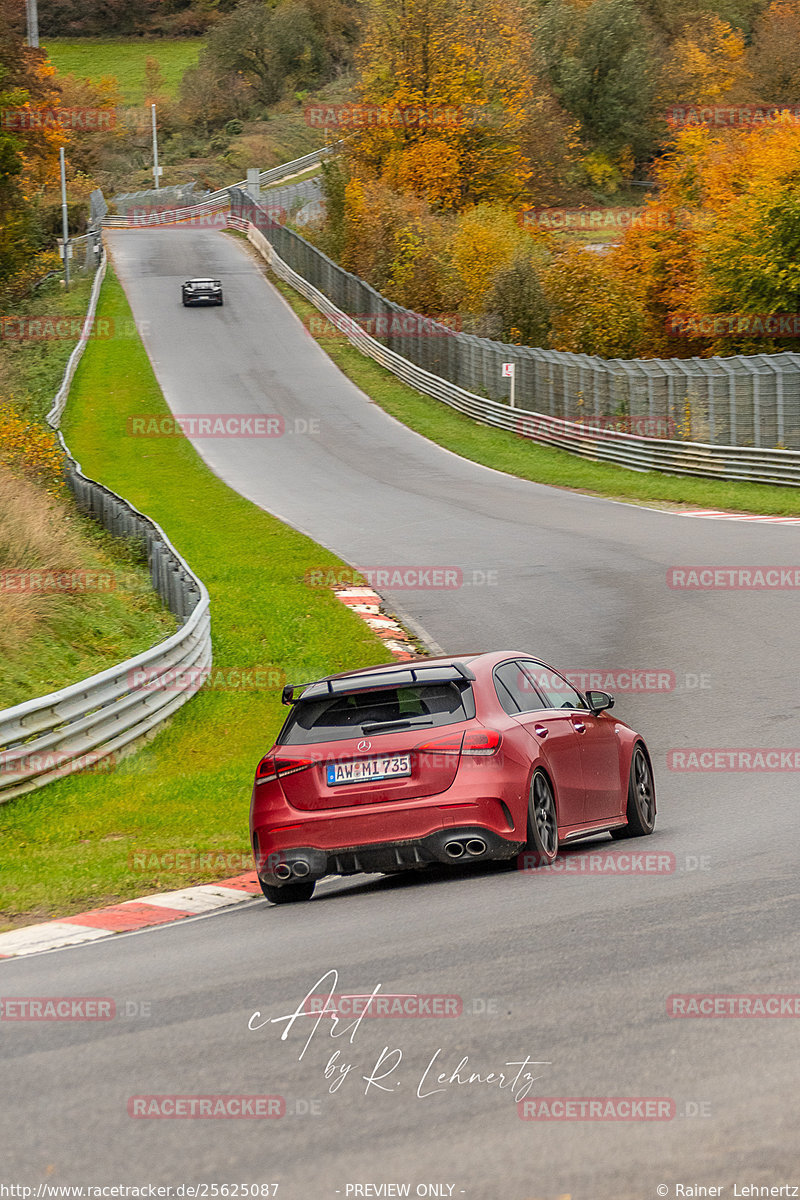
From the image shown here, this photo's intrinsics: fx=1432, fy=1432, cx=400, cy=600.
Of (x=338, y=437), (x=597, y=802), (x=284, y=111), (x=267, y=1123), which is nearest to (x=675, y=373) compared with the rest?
(x=338, y=437)

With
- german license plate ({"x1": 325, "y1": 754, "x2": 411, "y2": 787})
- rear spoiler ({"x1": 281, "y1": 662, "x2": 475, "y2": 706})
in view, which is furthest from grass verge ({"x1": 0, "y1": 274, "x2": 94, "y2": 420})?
german license plate ({"x1": 325, "y1": 754, "x2": 411, "y2": 787})

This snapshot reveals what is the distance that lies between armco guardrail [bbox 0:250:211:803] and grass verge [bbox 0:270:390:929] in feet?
0.65

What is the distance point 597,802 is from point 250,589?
13178mm

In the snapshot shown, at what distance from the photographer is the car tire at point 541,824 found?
28.1 feet

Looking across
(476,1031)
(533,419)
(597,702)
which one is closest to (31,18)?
(533,419)

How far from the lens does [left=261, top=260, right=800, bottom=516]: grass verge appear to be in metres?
30.8

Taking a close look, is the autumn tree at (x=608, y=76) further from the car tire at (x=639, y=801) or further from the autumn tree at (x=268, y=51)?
the car tire at (x=639, y=801)

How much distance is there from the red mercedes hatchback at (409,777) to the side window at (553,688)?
0.39m

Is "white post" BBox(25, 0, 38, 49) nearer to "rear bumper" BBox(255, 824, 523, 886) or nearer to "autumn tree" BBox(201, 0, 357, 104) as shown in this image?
"autumn tree" BBox(201, 0, 357, 104)

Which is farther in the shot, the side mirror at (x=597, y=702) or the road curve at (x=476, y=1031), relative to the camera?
the side mirror at (x=597, y=702)

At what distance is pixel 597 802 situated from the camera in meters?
9.73

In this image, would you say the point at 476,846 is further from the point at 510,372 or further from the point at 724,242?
the point at 724,242

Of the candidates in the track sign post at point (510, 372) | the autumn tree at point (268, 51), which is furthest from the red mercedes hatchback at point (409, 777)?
the autumn tree at point (268, 51)

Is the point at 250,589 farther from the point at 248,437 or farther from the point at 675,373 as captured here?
the point at 248,437
